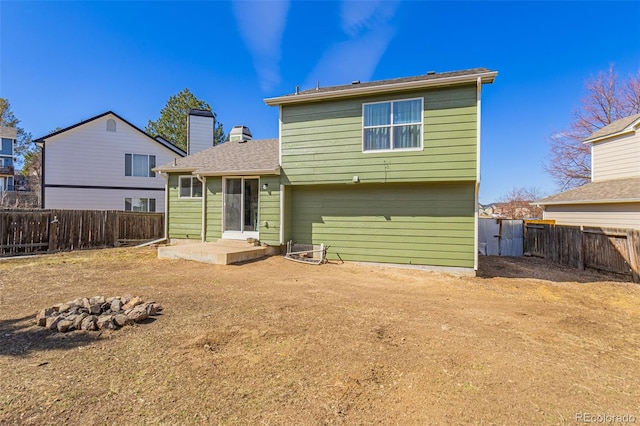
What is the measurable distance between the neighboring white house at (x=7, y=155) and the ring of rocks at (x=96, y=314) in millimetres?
43454

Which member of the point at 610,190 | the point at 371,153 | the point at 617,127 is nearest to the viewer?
the point at 371,153

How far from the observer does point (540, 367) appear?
301 cm

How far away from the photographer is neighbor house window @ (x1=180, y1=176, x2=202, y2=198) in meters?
11.4

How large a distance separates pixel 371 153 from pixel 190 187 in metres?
7.37

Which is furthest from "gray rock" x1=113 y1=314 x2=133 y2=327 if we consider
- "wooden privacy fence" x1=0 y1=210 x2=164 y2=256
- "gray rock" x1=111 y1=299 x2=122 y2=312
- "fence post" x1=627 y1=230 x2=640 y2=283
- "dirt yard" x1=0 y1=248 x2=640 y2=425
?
"fence post" x1=627 y1=230 x2=640 y2=283

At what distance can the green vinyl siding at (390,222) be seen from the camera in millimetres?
8180

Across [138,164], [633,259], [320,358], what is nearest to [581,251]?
[633,259]

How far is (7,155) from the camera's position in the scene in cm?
3500

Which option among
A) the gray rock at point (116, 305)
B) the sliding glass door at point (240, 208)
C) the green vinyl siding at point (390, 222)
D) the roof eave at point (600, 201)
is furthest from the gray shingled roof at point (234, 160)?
the roof eave at point (600, 201)

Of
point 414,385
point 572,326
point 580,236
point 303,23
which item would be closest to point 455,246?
point 572,326

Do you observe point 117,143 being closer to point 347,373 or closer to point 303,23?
point 303,23

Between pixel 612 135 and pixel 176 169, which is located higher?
pixel 612 135

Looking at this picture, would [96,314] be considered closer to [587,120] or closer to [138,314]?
[138,314]

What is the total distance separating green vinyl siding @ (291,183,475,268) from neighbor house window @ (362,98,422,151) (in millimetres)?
1225
